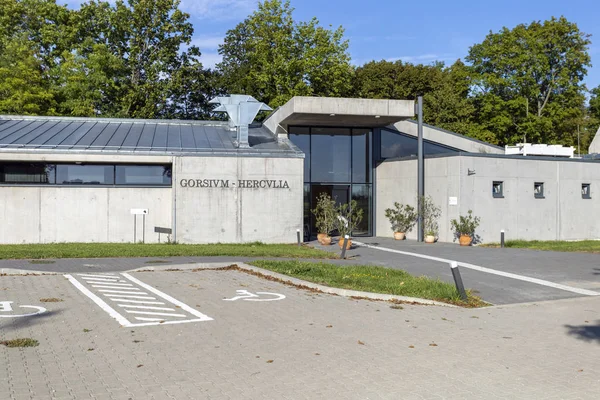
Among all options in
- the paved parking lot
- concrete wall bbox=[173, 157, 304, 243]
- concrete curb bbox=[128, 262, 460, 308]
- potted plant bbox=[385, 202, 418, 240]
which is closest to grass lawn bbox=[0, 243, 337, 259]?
concrete curb bbox=[128, 262, 460, 308]

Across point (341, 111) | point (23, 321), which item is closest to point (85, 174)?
point (341, 111)

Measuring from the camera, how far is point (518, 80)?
4675cm

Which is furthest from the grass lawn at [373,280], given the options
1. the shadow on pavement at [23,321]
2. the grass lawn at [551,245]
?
the grass lawn at [551,245]

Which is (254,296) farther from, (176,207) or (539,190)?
(539,190)

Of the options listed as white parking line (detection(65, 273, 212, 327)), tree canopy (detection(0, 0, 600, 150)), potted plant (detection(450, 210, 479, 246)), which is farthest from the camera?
tree canopy (detection(0, 0, 600, 150))

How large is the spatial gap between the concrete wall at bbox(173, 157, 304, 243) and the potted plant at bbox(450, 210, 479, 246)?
631cm

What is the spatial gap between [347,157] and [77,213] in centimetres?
1226

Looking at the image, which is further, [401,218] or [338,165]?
[338,165]

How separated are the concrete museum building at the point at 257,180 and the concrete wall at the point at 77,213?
4 cm

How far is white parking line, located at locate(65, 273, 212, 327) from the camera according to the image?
358 inches

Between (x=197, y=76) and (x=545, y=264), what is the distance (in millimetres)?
34195

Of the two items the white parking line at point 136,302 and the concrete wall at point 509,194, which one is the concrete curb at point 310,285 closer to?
the white parking line at point 136,302

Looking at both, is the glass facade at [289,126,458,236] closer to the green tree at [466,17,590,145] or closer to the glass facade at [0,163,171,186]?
the glass facade at [0,163,171,186]

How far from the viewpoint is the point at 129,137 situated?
25.9m
